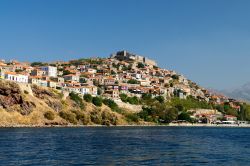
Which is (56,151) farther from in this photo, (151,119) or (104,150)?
(151,119)

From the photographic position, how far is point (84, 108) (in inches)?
4737

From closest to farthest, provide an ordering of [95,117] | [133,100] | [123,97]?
[95,117]
[123,97]
[133,100]

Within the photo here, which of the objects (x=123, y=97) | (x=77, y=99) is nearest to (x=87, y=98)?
(x=77, y=99)

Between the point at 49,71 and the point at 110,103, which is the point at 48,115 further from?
the point at 49,71

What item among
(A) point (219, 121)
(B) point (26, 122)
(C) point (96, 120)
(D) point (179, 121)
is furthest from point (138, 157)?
(A) point (219, 121)

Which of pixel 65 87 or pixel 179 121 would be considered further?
pixel 179 121

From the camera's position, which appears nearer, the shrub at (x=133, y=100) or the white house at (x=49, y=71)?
the shrub at (x=133, y=100)

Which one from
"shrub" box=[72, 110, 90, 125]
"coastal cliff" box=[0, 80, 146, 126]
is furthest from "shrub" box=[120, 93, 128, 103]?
"shrub" box=[72, 110, 90, 125]

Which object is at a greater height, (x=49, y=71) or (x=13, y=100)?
(x=49, y=71)

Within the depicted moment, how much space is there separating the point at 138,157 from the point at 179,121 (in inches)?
4498

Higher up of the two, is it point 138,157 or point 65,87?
point 65,87

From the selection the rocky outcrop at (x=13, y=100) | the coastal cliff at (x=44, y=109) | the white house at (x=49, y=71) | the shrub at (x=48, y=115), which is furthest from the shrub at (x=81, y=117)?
the white house at (x=49, y=71)

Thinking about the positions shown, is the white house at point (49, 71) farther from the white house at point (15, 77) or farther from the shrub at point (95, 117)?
the shrub at point (95, 117)

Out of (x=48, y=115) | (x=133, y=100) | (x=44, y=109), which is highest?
(x=133, y=100)
